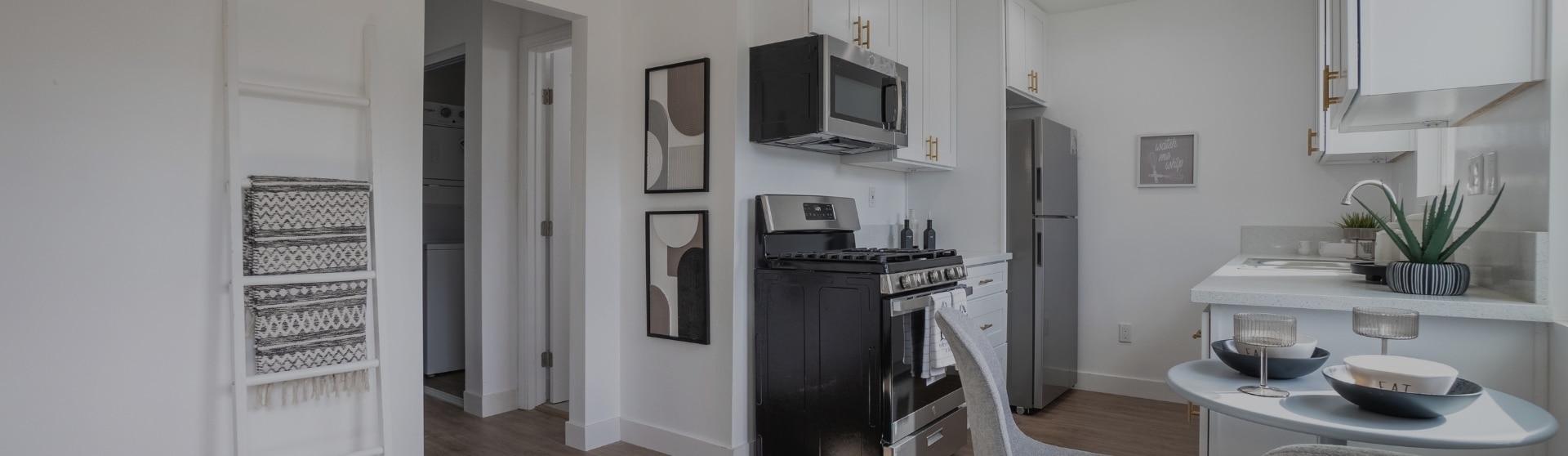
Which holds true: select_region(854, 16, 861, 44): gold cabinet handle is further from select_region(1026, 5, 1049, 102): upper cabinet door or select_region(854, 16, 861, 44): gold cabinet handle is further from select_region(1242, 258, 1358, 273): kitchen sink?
select_region(1242, 258, 1358, 273): kitchen sink

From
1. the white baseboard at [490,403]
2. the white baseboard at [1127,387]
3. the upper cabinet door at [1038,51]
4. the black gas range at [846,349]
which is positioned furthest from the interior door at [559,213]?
the white baseboard at [1127,387]

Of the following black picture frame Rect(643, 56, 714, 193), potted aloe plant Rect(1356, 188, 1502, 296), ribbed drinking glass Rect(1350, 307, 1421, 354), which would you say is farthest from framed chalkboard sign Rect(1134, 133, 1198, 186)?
ribbed drinking glass Rect(1350, 307, 1421, 354)

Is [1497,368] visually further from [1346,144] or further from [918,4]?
[918,4]

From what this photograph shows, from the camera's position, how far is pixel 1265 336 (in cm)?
147

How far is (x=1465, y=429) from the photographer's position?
1.21m

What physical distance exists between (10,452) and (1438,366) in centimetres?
301

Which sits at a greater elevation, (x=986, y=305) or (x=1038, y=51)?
(x=1038, y=51)

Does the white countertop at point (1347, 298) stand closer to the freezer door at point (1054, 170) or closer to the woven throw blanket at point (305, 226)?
the freezer door at point (1054, 170)

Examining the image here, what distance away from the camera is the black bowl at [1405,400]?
48.6 inches

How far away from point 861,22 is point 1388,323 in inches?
87.6

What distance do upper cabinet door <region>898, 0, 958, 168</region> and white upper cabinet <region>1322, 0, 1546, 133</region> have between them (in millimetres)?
2041

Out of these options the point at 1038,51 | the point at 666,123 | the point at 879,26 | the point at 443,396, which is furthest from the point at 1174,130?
the point at 443,396

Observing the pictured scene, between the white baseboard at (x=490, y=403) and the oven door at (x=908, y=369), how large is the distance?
218 cm

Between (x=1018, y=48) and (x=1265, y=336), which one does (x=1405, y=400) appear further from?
(x=1018, y=48)
